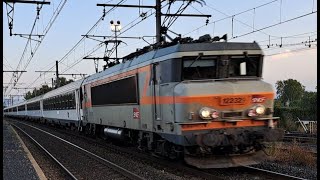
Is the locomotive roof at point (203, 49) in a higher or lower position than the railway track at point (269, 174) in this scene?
higher

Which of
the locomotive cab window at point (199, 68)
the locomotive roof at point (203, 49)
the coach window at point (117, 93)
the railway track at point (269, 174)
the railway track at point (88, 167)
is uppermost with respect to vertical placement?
the locomotive roof at point (203, 49)

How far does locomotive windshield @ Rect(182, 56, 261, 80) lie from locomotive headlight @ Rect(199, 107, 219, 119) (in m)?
0.86

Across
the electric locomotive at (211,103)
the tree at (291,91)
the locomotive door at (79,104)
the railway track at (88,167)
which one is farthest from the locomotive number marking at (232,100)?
the tree at (291,91)

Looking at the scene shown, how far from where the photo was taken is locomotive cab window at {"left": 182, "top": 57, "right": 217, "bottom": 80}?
406 inches

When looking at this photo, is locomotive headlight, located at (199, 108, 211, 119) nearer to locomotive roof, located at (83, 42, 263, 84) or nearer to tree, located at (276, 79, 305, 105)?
locomotive roof, located at (83, 42, 263, 84)

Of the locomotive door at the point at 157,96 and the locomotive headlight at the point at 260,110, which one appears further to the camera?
the locomotive door at the point at 157,96

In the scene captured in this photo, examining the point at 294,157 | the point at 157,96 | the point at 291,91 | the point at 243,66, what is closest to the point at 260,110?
the point at 243,66

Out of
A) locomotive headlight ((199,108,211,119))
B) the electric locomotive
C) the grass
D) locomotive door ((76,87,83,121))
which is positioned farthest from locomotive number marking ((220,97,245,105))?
locomotive door ((76,87,83,121))

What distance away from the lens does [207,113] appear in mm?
9844

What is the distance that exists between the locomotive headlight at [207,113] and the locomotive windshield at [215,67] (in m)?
0.86

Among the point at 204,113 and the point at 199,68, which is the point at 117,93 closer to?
the point at 199,68

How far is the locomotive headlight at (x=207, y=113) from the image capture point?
387 inches

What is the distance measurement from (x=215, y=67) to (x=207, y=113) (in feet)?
4.06

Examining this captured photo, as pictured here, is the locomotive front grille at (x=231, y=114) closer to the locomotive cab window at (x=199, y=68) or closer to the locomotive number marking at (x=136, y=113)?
the locomotive cab window at (x=199, y=68)
